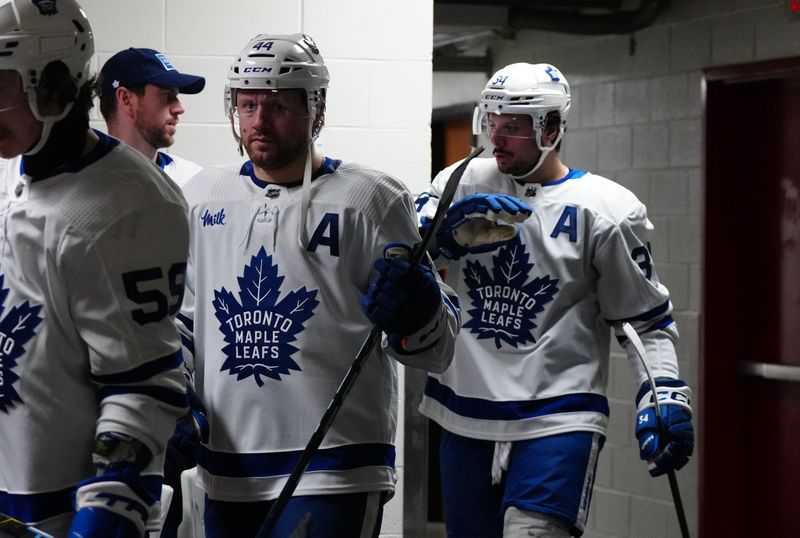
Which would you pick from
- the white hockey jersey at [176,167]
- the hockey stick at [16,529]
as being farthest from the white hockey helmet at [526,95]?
the hockey stick at [16,529]

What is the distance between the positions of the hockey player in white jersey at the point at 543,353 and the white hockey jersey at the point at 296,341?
50 centimetres

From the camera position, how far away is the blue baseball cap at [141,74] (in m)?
3.25

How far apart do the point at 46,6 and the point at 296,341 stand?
822 millimetres

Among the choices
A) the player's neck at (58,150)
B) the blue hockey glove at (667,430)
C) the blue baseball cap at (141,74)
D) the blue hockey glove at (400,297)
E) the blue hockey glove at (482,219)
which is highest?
the blue baseball cap at (141,74)

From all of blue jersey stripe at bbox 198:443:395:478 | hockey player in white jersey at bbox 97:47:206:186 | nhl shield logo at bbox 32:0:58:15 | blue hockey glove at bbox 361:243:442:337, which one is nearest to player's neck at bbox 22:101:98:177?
nhl shield logo at bbox 32:0:58:15

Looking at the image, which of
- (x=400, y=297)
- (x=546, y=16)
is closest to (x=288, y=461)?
(x=400, y=297)

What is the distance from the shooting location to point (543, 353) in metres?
2.97

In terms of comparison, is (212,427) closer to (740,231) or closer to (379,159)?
(379,159)

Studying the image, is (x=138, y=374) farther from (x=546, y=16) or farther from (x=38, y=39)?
(x=546, y=16)

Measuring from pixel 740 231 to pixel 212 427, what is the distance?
2.88 metres

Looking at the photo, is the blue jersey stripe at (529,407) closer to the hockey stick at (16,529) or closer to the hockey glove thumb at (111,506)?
the hockey glove thumb at (111,506)

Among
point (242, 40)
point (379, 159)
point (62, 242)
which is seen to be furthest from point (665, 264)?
point (62, 242)

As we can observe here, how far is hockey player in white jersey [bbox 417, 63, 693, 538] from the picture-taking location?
291cm

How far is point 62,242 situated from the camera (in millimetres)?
1678
